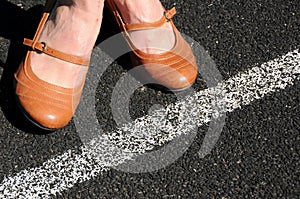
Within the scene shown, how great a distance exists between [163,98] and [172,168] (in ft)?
1.10

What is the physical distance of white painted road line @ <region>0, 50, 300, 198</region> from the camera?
210 cm

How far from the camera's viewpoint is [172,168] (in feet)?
7.18

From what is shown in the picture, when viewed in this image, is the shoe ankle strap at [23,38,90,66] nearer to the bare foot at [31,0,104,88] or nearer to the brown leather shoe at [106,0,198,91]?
the bare foot at [31,0,104,88]

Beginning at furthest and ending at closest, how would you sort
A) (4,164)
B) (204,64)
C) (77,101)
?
(204,64) → (77,101) → (4,164)

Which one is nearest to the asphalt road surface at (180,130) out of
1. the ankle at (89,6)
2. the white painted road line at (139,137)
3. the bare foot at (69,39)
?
the white painted road line at (139,137)

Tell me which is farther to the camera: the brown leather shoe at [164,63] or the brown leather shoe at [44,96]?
the brown leather shoe at [164,63]

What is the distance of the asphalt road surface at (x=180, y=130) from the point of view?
214 cm

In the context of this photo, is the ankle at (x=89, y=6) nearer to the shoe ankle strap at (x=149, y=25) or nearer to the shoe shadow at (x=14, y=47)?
the shoe ankle strap at (x=149, y=25)

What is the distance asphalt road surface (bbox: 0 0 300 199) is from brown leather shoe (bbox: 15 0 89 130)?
0.09 meters

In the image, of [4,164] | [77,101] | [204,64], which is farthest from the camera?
[204,64]

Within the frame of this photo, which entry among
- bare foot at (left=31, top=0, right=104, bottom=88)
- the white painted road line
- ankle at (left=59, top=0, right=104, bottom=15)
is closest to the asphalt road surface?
the white painted road line

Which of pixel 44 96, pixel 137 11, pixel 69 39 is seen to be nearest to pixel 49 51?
pixel 69 39

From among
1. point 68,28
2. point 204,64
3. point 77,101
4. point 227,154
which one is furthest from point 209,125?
point 68,28

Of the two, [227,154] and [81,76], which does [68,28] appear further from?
[227,154]
